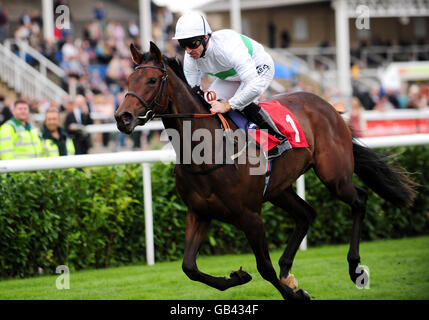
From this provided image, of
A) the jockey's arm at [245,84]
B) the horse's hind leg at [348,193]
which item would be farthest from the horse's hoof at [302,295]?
the jockey's arm at [245,84]

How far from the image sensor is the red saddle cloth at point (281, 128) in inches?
190

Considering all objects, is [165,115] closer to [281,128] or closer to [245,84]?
[245,84]

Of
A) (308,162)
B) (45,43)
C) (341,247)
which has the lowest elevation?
(341,247)

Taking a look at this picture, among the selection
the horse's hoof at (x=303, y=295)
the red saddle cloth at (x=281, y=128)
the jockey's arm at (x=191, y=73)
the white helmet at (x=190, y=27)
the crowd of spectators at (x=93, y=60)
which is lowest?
the horse's hoof at (x=303, y=295)

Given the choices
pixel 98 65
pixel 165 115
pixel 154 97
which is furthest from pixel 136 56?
pixel 98 65

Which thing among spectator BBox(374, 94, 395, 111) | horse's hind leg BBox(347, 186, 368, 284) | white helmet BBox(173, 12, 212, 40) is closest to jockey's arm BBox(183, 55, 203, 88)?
white helmet BBox(173, 12, 212, 40)

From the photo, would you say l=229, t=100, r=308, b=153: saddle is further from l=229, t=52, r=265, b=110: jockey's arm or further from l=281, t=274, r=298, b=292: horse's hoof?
l=281, t=274, r=298, b=292: horse's hoof

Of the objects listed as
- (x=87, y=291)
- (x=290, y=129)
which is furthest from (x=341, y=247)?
(x=87, y=291)

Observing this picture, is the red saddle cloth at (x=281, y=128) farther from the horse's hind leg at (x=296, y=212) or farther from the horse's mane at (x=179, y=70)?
the horse's hind leg at (x=296, y=212)

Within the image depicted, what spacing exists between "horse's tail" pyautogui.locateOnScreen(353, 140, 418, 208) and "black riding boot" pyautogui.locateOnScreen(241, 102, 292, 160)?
1339 millimetres

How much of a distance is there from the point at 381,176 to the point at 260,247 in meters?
1.84
